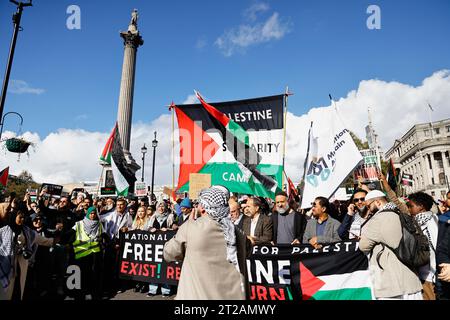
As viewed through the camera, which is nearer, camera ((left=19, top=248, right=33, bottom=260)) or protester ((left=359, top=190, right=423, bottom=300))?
protester ((left=359, top=190, right=423, bottom=300))

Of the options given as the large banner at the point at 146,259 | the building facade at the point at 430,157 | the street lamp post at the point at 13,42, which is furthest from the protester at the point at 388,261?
the building facade at the point at 430,157

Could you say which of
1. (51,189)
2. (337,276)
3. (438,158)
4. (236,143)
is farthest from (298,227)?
(438,158)

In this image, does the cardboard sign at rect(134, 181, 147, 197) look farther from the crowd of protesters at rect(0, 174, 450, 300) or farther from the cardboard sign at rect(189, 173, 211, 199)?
the cardboard sign at rect(189, 173, 211, 199)

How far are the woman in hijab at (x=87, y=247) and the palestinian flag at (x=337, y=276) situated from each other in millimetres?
4358

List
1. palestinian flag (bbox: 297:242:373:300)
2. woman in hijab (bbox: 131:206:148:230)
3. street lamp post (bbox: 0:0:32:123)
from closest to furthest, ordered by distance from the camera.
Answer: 1. palestinian flag (bbox: 297:242:373:300)
2. woman in hijab (bbox: 131:206:148:230)
3. street lamp post (bbox: 0:0:32:123)

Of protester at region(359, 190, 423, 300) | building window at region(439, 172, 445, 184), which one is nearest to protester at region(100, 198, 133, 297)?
protester at region(359, 190, 423, 300)

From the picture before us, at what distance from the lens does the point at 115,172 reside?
352 inches

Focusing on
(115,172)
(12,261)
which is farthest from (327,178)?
(115,172)

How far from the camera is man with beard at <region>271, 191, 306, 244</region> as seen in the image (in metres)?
5.21

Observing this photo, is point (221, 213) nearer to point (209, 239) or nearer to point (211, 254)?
point (209, 239)

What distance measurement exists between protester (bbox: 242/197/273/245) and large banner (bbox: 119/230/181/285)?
1.75 metres

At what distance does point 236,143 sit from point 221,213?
4.24m

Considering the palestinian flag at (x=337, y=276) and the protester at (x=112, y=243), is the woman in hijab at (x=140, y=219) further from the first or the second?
the palestinian flag at (x=337, y=276)
